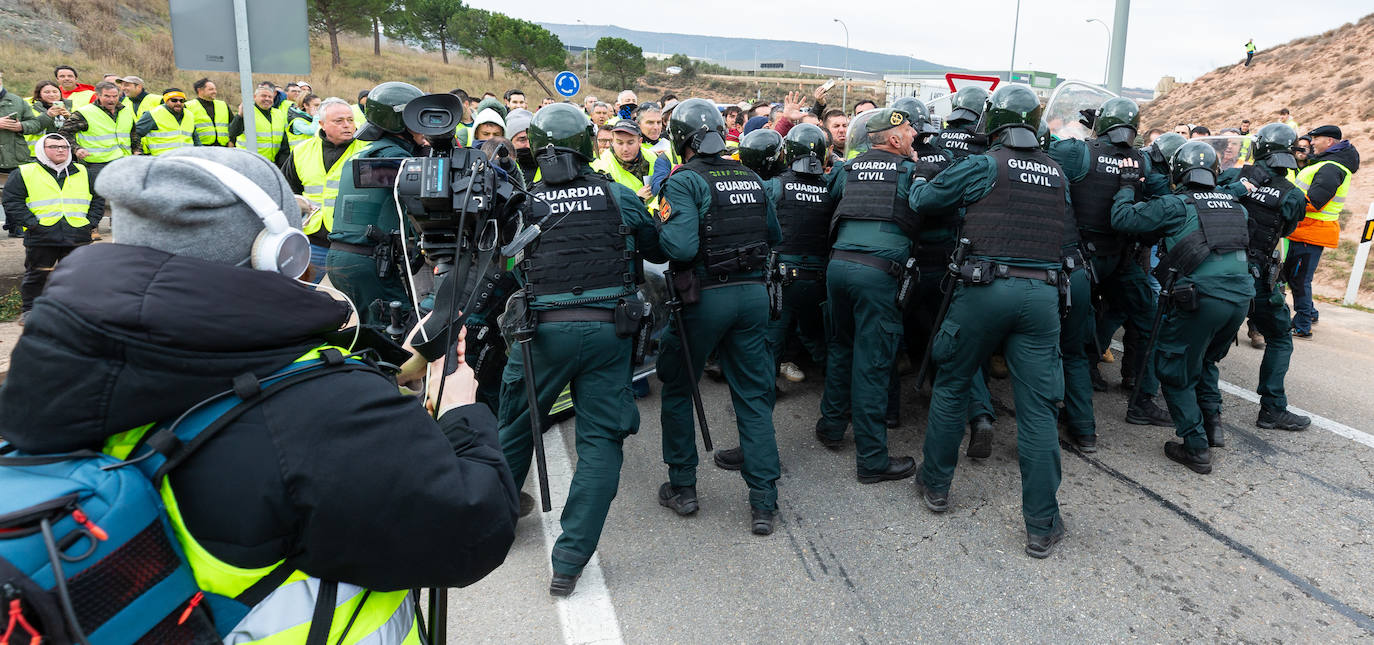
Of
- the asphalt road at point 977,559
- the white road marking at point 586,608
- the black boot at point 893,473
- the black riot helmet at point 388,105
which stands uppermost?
the black riot helmet at point 388,105

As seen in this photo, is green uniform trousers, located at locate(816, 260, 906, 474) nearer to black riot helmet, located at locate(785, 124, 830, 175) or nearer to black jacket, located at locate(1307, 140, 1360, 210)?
black riot helmet, located at locate(785, 124, 830, 175)

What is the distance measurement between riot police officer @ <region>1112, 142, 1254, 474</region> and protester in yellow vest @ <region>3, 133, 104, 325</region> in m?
8.72

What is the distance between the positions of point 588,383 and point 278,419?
92.7 inches

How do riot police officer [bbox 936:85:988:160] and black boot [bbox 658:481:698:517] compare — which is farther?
riot police officer [bbox 936:85:988:160]

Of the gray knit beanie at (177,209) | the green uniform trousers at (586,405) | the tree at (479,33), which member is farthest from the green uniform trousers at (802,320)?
the tree at (479,33)

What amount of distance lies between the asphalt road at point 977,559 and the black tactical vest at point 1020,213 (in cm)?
142

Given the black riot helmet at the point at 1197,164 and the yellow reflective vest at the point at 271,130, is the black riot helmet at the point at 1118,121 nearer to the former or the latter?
the black riot helmet at the point at 1197,164

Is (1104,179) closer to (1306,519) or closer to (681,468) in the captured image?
(1306,519)

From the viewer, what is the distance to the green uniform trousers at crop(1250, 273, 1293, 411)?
5211 millimetres

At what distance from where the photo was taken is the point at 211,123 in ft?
32.1

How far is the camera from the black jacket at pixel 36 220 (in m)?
6.87

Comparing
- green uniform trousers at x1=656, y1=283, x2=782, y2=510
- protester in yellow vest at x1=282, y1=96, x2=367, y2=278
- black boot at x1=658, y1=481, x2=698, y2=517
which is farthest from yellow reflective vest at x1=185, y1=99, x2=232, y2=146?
black boot at x1=658, y1=481, x2=698, y2=517

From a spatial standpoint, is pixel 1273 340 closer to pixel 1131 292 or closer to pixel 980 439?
pixel 1131 292

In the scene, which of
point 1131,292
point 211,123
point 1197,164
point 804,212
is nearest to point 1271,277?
point 1131,292
